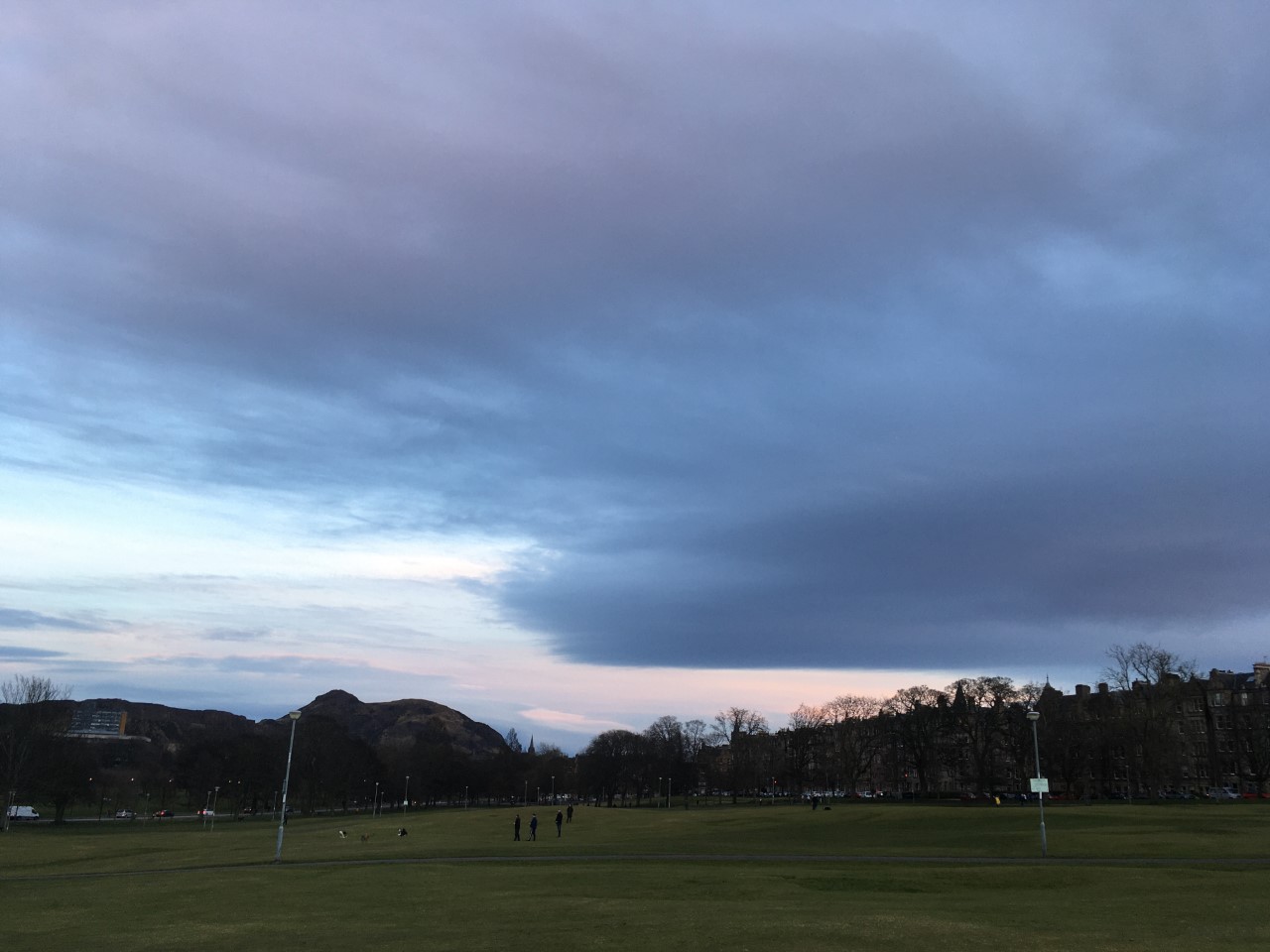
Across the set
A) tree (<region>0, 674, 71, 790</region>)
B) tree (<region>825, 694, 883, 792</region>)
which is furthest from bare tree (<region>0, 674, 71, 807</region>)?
tree (<region>825, 694, 883, 792</region>)

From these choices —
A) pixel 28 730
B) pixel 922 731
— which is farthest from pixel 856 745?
pixel 28 730

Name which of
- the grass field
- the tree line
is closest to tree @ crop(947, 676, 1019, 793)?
the tree line

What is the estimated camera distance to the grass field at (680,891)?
87.7 ft

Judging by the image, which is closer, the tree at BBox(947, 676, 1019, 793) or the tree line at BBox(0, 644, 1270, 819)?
the tree line at BBox(0, 644, 1270, 819)

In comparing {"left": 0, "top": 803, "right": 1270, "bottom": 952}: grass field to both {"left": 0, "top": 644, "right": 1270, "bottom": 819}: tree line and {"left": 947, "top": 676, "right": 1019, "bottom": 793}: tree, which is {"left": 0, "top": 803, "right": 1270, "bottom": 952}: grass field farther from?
{"left": 947, "top": 676, "right": 1019, "bottom": 793}: tree

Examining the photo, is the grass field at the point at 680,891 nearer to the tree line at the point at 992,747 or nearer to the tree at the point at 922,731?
the tree line at the point at 992,747

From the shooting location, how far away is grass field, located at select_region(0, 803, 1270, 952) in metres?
26.7

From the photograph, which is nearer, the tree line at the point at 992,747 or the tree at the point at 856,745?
the tree line at the point at 992,747

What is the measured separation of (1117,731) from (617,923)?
12794 centimetres

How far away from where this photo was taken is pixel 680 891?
39656 millimetres

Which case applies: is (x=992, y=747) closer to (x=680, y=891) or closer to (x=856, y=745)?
(x=856, y=745)

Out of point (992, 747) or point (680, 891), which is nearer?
point (680, 891)

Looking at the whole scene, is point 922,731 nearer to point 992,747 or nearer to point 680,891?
point 992,747

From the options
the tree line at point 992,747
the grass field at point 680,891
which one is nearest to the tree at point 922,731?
the tree line at point 992,747
